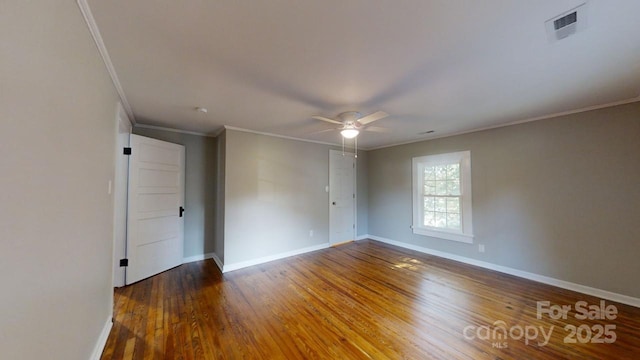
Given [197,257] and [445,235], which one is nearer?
[197,257]

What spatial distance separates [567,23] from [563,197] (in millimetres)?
2681

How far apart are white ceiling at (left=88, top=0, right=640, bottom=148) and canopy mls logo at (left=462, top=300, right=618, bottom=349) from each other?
2.33m

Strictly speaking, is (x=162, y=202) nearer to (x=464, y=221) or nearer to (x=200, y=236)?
(x=200, y=236)

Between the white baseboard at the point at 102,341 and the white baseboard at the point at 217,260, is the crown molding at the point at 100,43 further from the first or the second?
the white baseboard at the point at 217,260

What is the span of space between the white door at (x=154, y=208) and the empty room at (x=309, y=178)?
0.03 metres

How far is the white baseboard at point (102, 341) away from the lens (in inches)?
67.7

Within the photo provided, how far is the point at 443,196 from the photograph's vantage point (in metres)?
4.35

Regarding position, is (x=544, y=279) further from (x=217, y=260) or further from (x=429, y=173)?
(x=217, y=260)

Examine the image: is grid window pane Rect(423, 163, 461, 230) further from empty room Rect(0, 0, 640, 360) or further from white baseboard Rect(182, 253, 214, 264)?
white baseboard Rect(182, 253, 214, 264)

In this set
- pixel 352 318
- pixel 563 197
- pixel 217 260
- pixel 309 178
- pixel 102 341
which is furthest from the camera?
pixel 309 178

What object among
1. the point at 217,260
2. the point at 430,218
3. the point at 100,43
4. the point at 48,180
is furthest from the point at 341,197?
the point at 48,180

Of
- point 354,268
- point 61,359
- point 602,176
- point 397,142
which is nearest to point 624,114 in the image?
point 602,176

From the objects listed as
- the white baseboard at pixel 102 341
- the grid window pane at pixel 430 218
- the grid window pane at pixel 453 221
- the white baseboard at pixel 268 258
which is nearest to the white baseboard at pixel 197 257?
the white baseboard at pixel 268 258

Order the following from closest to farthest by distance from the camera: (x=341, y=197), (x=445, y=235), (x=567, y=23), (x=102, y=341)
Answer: (x=567, y=23)
(x=102, y=341)
(x=445, y=235)
(x=341, y=197)
